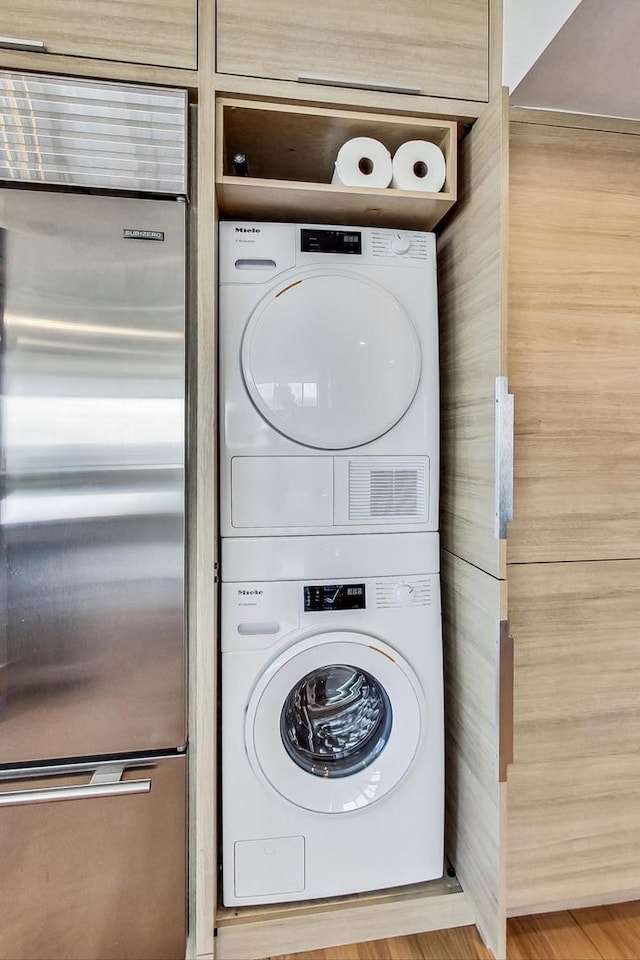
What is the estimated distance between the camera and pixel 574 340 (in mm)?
1469

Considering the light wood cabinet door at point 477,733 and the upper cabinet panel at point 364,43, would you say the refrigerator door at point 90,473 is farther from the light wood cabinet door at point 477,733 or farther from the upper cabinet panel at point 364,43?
the light wood cabinet door at point 477,733

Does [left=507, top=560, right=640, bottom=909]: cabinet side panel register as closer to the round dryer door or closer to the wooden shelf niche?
the round dryer door

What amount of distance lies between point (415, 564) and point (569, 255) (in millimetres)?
950

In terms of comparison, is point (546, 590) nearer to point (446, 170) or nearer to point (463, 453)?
point (463, 453)

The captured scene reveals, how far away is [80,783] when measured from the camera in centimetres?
130

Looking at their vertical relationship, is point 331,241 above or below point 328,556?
above

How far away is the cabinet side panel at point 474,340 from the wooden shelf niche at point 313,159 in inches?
3.1

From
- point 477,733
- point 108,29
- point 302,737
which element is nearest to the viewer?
point 108,29

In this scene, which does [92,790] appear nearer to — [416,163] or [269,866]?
[269,866]

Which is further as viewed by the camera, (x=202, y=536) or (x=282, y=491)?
(x=282, y=491)

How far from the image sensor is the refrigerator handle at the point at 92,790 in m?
1.27

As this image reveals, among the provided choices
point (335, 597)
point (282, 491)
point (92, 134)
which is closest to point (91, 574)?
point (282, 491)

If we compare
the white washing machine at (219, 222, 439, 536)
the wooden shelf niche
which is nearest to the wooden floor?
the white washing machine at (219, 222, 439, 536)

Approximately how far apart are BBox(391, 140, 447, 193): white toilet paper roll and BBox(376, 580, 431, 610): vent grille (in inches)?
42.0
